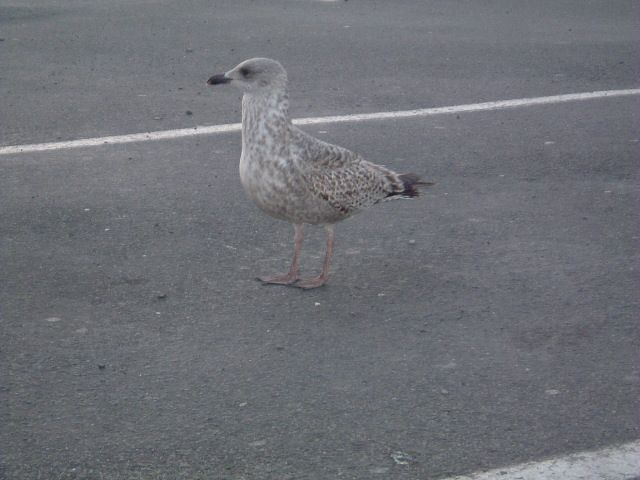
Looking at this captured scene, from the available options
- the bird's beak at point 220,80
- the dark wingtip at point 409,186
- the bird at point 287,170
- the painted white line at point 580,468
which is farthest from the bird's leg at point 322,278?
the painted white line at point 580,468

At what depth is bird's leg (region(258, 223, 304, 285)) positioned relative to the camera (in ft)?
19.0

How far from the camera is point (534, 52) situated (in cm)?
1102

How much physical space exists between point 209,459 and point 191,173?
12.0 feet

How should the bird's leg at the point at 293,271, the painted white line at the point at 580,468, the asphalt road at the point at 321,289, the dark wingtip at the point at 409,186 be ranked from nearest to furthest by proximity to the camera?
the painted white line at the point at 580,468 < the asphalt road at the point at 321,289 < the bird's leg at the point at 293,271 < the dark wingtip at the point at 409,186

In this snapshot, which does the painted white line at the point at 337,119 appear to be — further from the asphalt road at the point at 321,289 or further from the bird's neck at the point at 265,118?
the bird's neck at the point at 265,118

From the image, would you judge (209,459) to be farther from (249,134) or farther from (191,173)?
(191,173)

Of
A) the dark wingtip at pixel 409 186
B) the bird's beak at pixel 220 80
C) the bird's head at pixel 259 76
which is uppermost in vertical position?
the bird's head at pixel 259 76

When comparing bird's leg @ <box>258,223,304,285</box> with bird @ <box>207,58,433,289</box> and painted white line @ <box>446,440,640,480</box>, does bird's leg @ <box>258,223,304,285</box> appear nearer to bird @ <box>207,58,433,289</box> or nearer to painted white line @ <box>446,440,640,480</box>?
bird @ <box>207,58,433,289</box>

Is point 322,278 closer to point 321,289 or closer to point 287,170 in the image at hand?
point 321,289

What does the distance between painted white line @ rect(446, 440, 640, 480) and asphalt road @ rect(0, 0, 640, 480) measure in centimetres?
7

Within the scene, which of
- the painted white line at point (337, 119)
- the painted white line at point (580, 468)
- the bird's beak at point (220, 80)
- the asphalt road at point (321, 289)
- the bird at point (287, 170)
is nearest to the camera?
the painted white line at point (580, 468)

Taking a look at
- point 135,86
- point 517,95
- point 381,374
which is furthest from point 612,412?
point 135,86

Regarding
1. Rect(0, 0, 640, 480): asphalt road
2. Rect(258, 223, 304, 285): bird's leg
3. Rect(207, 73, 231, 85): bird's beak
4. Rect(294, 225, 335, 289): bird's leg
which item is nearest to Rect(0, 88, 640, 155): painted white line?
Rect(0, 0, 640, 480): asphalt road

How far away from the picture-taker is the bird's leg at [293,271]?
579 cm
